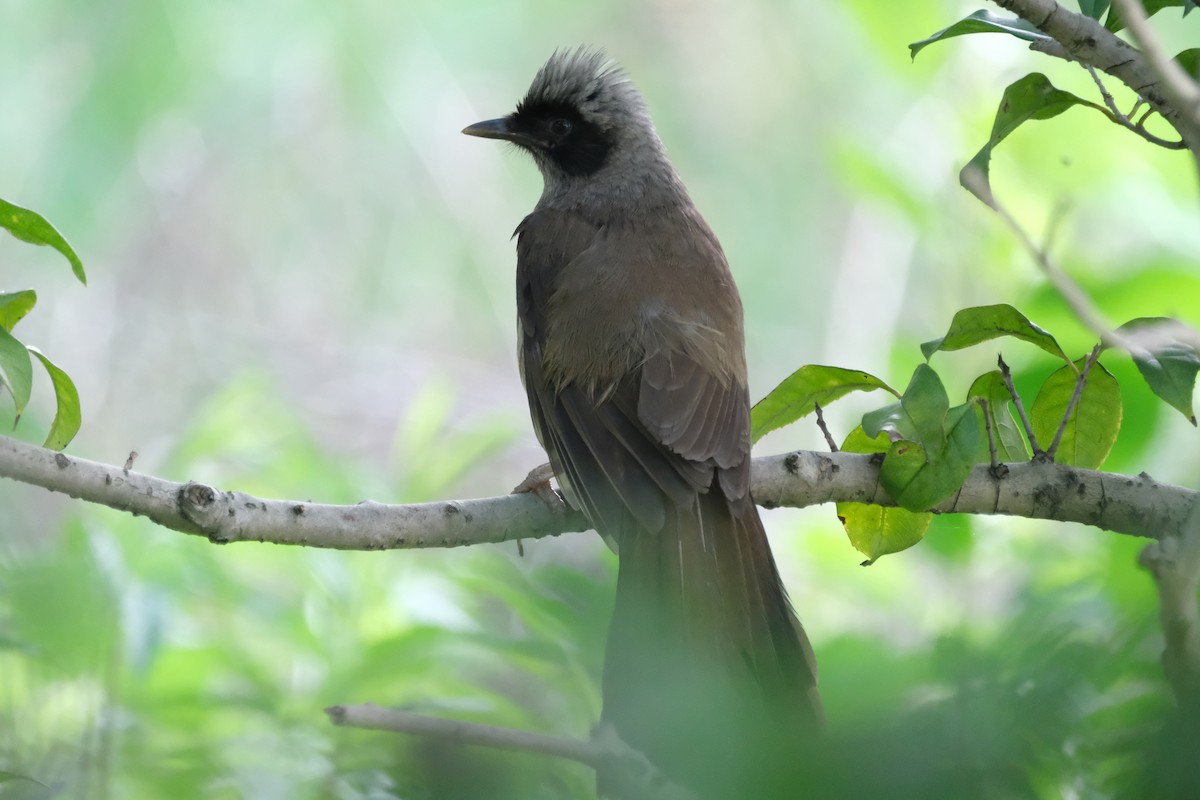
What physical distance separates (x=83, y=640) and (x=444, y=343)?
772cm

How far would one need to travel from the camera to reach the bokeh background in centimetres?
124

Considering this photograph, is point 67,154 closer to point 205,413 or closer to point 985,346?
point 205,413

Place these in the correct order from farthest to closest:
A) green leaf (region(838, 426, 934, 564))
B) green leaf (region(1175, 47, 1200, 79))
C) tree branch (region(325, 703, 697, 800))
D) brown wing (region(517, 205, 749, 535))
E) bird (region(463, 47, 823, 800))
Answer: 1. brown wing (region(517, 205, 749, 535))
2. bird (region(463, 47, 823, 800))
3. green leaf (region(838, 426, 934, 564))
4. green leaf (region(1175, 47, 1200, 79))
5. tree branch (region(325, 703, 697, 800))

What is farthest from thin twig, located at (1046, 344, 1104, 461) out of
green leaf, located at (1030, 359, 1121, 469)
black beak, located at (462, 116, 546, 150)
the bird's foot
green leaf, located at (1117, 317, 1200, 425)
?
black beak, located at (462, 116, 546, 150)

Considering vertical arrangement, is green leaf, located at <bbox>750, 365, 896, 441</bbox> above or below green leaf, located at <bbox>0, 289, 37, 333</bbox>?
above

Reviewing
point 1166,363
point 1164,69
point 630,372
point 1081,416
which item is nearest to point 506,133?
point 630,372

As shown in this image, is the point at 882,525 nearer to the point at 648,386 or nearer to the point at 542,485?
the point at 648,386

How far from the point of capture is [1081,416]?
2.61 metres

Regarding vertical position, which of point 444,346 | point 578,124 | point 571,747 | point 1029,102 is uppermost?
point 444,346

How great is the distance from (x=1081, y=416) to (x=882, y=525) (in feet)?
1.53

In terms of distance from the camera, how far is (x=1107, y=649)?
1.04m

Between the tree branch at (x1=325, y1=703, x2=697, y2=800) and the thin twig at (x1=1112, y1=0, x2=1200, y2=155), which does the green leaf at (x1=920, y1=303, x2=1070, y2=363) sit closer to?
the thin twig at (x1=1112, y1=0, x2=1200, y2=155)

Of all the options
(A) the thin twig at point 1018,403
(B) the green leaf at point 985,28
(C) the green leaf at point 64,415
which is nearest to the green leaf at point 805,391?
(A) the thin twig at point 1018,403

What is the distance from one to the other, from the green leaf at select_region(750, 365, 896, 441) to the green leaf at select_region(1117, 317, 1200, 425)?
19.3 inches
